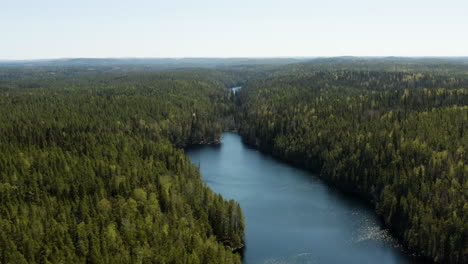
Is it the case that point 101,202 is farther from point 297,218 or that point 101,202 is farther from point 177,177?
point 297,218

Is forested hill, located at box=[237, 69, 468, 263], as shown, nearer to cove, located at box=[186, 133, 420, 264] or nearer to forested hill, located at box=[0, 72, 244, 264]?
cove, located at box=[186, 133, 420, 264]

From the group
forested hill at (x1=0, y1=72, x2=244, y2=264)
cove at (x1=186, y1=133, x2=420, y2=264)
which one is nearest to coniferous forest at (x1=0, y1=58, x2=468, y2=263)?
forested hill at (x1=0, y1=72, x2=244, y2=264)

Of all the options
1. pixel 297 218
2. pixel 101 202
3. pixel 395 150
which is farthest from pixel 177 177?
pixel 395 150

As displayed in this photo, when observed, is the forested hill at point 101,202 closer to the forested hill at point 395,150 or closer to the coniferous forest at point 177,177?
the coniferous forest at point 177,177

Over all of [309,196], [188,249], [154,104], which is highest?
[154,104]

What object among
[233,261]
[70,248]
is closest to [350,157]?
[233,261]

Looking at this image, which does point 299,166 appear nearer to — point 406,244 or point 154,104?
point 406,244
